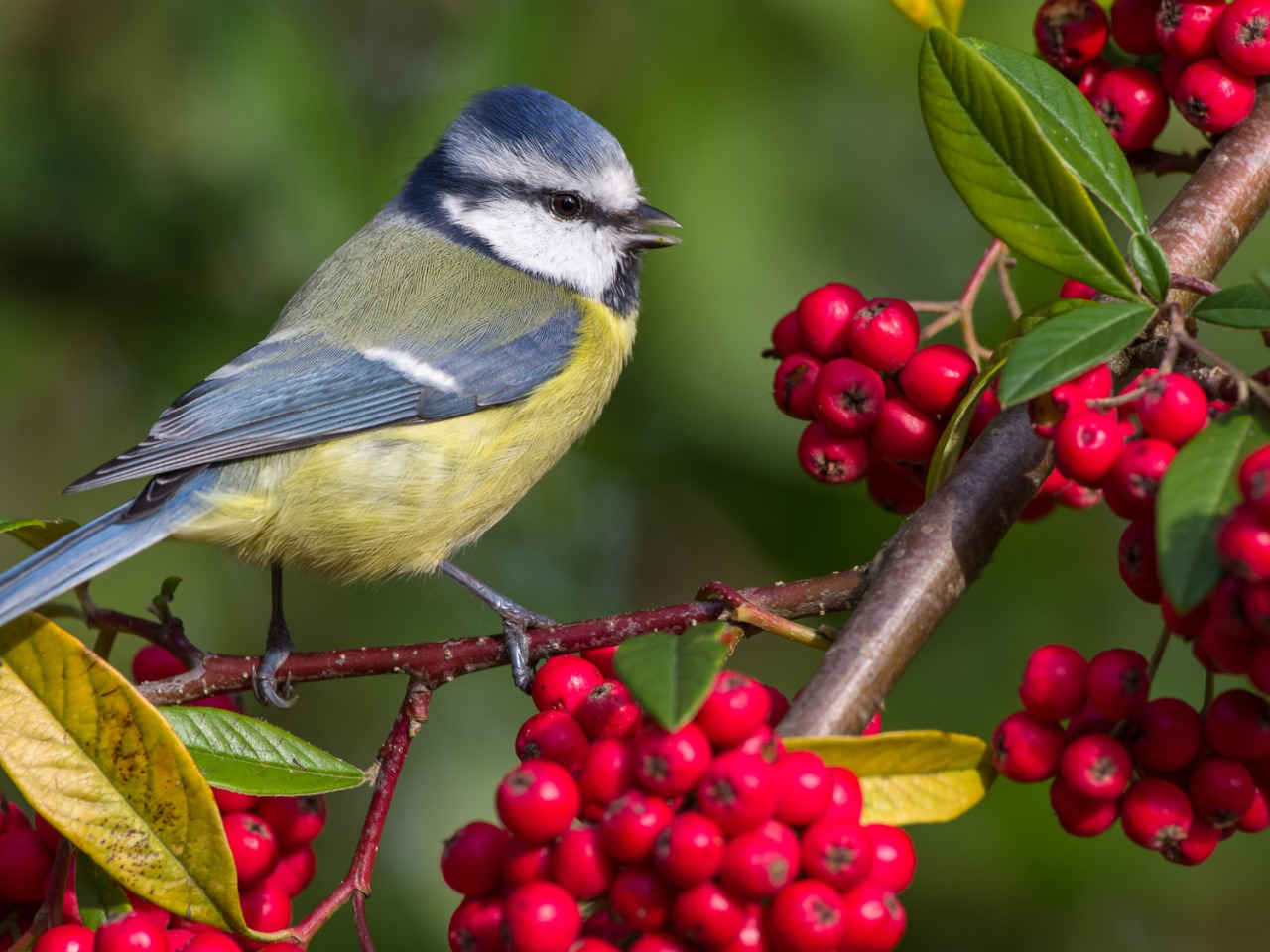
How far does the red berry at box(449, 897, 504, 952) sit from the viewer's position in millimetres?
1079

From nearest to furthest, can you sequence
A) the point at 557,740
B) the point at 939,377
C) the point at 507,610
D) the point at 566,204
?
1. the point at 557,740
2. the point at 939,377
3. the point at 507,610
4. the point at 566,204

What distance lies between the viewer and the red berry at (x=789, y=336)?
1698 millimetres

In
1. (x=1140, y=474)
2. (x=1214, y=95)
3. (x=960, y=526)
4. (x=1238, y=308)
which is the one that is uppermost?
(x=1214, y=95)

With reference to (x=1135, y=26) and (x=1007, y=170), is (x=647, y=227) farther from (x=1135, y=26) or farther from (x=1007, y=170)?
(x=1007, y=170)

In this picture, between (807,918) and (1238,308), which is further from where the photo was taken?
(1238,308)

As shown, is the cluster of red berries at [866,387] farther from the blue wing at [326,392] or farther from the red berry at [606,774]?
the blue wing at [326,392]

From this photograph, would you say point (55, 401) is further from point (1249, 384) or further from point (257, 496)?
point (1249, 384)

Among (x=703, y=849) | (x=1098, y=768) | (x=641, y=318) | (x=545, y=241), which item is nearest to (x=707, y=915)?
(x=703, y=849)

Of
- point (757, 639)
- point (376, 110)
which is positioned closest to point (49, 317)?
point (376, 110)

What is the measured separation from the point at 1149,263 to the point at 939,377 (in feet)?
1.19

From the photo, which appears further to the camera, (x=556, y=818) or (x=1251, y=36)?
(x=1251, y=36)

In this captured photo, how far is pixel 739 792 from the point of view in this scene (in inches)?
36.7

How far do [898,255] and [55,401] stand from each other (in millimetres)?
1743

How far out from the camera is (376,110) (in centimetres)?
263
